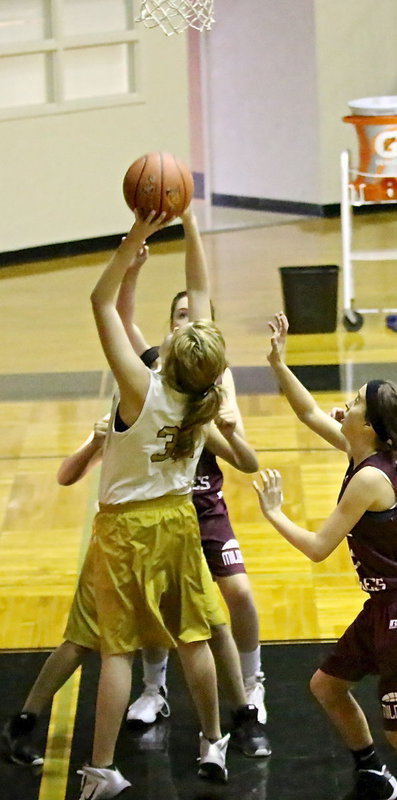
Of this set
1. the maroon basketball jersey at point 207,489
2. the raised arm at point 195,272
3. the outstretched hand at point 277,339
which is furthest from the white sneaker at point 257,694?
the raised arm at point 195,272

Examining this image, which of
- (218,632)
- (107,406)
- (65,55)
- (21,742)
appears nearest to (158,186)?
(218,632)

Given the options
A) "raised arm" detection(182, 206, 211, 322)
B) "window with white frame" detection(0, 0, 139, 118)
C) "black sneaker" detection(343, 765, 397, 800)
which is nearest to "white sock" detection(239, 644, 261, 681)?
"black sneaker" detection(343, 765, 397, 800)

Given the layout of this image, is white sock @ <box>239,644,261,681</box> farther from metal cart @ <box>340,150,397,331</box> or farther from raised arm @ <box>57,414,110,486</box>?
metal cart @ <box>340,150,397,331</box>

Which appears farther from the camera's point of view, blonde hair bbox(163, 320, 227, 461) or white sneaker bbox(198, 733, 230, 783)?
white sneaker bbox(198, 733, 230, 783)

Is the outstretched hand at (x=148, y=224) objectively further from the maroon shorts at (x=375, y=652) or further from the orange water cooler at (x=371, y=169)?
the orange water cooler at (x=371, y=169)

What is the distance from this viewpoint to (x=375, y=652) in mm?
3088

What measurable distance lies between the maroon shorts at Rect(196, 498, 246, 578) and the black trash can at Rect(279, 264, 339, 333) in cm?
437

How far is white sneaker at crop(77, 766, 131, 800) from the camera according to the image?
10.3 ft

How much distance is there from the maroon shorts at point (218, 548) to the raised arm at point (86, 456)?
0.37 metres

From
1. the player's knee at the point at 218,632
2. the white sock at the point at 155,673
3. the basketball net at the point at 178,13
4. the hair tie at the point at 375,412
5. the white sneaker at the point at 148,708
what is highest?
the basketball net at the point at 178,13

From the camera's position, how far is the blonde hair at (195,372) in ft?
9.95

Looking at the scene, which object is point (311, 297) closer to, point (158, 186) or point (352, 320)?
point (352, 320)

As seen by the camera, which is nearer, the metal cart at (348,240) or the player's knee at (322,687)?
the player's knee at (322,687)

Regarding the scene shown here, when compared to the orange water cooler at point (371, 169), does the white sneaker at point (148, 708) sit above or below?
below
